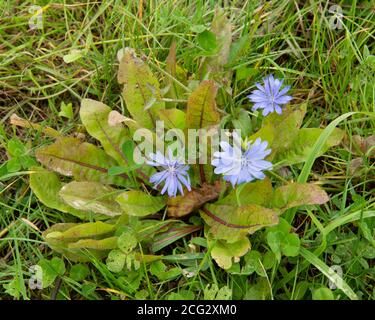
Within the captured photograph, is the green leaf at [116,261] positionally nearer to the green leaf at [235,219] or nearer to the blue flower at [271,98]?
the green leaf at [235,219]

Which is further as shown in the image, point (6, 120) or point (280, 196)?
point (6, 120)

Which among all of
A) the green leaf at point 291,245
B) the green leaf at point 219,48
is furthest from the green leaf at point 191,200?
the green leaf at point 219,48

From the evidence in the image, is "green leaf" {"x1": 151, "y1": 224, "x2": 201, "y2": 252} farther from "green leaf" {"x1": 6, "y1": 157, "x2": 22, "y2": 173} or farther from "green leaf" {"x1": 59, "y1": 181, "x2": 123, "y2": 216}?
"green leaf" {"x1": 6, "y1": 157, "x2": 22, "y2": 173}

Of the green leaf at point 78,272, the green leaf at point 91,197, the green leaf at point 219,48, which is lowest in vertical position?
the green leaf at point 78,272

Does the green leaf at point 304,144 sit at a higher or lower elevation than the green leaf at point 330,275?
higher

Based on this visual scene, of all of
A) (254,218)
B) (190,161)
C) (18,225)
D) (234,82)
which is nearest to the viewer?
(254,218)
